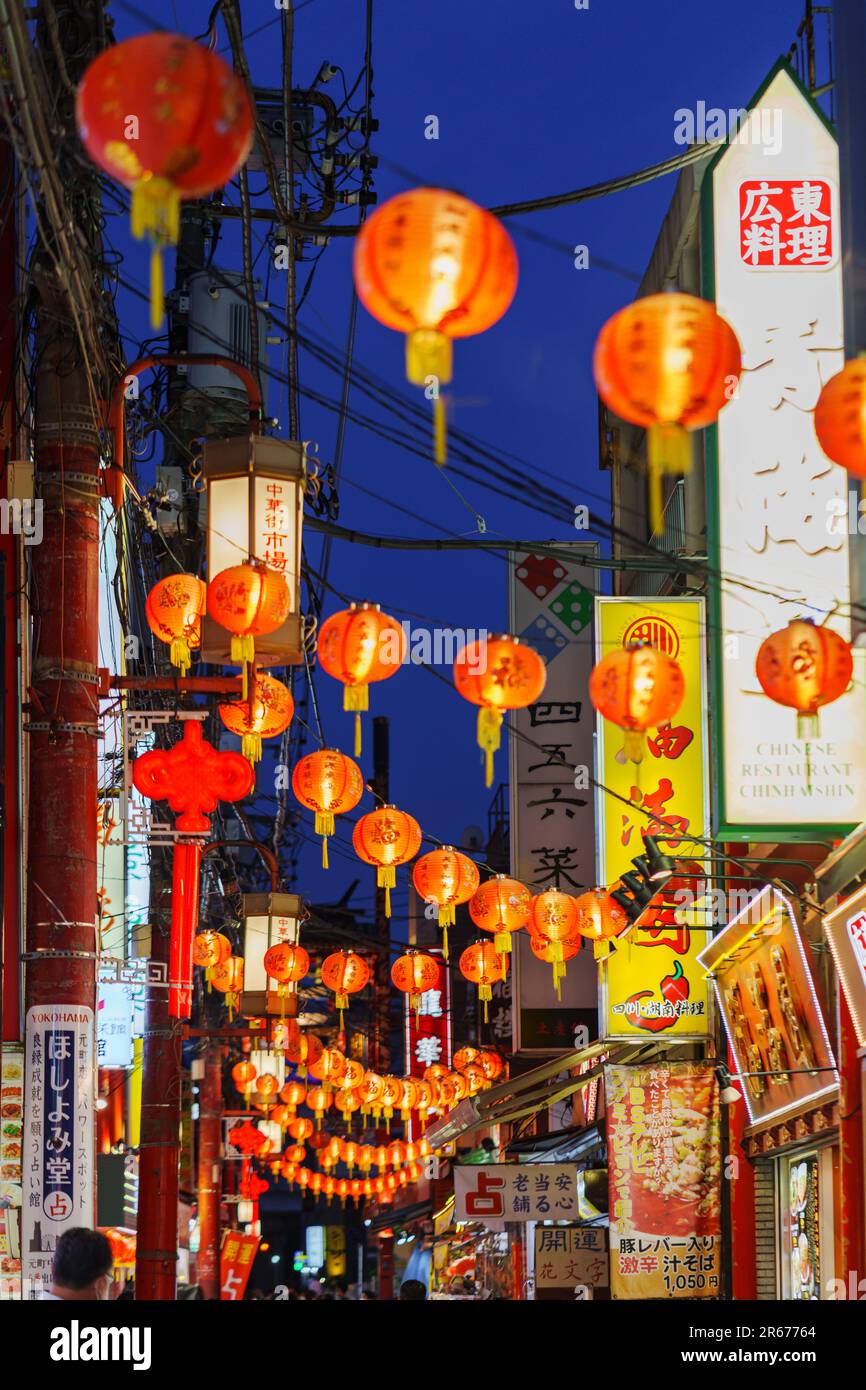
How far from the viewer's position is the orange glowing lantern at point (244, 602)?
14773 mm

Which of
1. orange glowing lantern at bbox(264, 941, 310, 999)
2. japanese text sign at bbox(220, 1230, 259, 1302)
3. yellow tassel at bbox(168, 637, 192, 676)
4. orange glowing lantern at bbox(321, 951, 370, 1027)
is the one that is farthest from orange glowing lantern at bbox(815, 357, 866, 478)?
japanese text sign at bbox(220, 1230, 259, 1302)

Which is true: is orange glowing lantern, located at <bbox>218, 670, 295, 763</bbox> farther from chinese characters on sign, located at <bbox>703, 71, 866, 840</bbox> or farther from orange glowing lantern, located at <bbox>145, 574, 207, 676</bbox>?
chinese characters on sign, located at <bbox>703, 71, 866, 840</bbox>

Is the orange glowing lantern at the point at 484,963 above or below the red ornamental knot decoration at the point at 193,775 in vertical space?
below

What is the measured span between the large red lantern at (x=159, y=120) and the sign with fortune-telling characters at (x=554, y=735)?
15.9m

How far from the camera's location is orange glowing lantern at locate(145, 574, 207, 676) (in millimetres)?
16891

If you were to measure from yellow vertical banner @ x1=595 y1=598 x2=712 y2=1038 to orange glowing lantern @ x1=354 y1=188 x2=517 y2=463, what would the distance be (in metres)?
11.5

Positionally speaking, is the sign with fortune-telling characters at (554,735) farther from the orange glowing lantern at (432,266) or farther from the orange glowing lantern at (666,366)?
the orange glowing lantern at (432,266)

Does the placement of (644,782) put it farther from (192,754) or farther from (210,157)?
(210,157)

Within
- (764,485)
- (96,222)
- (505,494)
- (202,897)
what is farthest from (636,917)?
(202,897)

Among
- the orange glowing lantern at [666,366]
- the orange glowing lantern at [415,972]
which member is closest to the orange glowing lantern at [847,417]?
the orange glowing lantern at [666,366]

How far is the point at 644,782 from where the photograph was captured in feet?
71.4

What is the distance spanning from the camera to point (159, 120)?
29.2 ft

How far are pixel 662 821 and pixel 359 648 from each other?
7213mm
